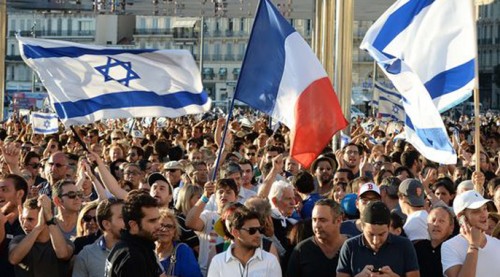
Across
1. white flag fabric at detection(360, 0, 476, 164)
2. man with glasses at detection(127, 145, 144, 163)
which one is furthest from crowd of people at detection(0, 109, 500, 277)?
man with glasses at detection(127, 145, 144, 163)

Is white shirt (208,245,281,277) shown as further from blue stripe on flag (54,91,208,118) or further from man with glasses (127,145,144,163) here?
man with glasses (127,145,144,163)

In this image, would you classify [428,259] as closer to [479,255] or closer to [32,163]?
[479,255]

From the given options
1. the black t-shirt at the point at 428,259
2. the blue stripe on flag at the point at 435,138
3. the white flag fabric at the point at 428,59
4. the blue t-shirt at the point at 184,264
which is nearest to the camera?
the blue t-shirt at the point at 184,264

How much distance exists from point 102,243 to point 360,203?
7.44ft

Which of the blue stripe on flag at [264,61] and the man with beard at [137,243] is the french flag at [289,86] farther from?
the man with beard at [137,243]

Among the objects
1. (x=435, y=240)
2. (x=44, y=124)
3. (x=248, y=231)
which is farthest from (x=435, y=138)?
(x=44, y=124)

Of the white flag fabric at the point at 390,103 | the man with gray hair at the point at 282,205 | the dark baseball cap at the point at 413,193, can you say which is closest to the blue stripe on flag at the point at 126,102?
the man with gray hair at the point at 282,205

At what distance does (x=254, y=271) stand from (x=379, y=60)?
16.5 feet

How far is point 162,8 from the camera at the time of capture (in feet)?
128

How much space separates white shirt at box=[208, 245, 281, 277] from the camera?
8.46m

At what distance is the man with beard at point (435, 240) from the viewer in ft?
31.3

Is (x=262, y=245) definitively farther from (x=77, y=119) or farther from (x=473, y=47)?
(x=77, y=119)

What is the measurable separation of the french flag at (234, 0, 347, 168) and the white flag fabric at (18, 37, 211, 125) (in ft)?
7.62

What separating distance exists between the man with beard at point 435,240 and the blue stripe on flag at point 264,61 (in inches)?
94.6
